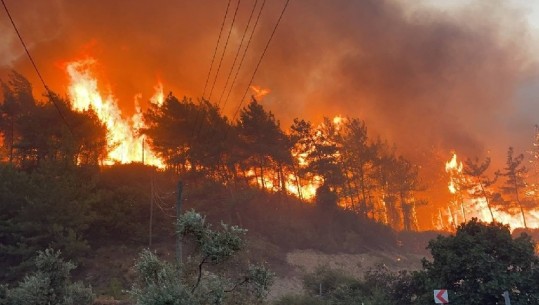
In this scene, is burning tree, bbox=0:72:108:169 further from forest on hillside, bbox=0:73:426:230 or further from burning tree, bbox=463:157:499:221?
burning tree, bbox=463:157:499:221

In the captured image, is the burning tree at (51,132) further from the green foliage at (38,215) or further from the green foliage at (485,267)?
the green foliage at (485,267)

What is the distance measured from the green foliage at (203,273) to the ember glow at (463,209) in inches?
3300

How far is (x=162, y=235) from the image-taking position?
4650 cm

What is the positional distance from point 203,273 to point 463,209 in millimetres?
102752

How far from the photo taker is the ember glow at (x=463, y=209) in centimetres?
9406

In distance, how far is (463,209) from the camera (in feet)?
330

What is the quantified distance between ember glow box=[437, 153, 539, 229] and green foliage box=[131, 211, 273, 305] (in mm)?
83824

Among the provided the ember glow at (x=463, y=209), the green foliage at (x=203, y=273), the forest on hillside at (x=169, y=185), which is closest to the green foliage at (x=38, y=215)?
the forest on hillside at (x=169, y=185)

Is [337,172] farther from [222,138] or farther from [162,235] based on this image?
[162,235]

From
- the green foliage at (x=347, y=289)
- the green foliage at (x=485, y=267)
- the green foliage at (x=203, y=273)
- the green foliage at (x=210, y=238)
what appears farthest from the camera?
the green foliage at (x=347, y=289)

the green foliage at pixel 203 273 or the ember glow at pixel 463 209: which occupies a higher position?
the ember glow at pixel 463 209

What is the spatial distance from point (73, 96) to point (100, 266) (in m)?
43.1

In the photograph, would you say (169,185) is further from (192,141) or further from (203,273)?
(203,273)

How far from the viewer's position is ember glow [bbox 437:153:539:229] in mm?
94062
